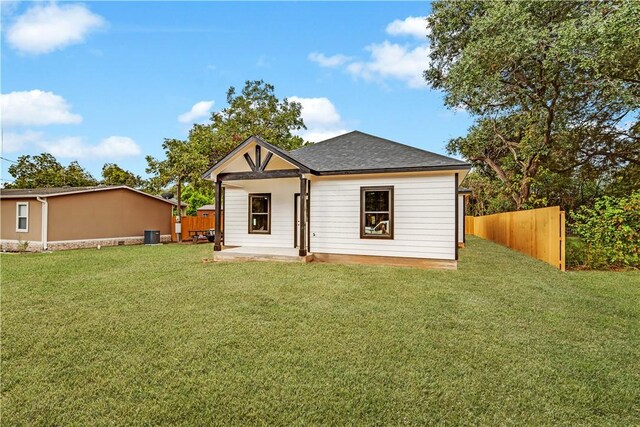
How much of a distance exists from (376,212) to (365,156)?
1982 millimetres

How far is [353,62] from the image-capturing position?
56.0ft

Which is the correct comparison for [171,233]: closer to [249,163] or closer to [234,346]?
[249,163]

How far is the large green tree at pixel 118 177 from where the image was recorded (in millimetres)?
32875

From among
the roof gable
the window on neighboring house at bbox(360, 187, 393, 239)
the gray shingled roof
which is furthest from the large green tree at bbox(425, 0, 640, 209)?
the roof gable

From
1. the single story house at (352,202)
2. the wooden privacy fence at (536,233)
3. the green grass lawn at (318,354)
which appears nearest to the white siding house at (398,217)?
the single story house at (352,202)

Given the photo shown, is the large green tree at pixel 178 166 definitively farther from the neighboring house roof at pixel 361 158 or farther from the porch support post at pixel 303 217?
the porch support post at pixel 303 217

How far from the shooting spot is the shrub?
8.27 m

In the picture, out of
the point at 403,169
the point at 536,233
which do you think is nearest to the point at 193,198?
the point at 403,169

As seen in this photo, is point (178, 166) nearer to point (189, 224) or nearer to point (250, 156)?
point (189, 224)

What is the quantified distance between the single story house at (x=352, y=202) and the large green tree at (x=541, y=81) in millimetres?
6146

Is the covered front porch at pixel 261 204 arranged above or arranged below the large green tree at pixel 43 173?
below

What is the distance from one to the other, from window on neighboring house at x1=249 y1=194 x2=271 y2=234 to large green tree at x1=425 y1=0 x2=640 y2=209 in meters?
9.64

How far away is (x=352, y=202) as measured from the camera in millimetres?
9273

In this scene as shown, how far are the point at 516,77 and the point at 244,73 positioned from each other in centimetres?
2144
